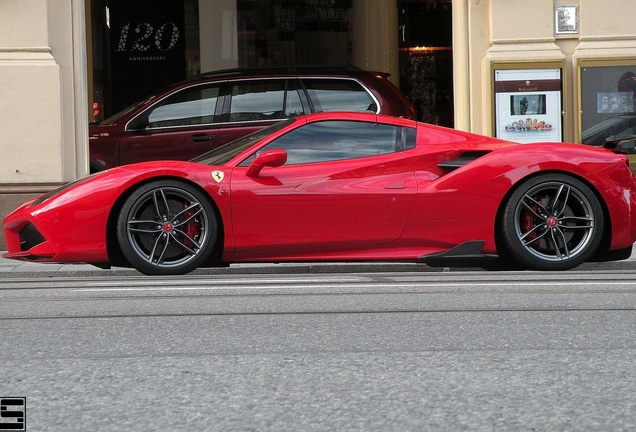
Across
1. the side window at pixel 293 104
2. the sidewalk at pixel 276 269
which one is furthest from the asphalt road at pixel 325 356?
the side window at pixel 293 104

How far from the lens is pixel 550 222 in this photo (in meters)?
8.41

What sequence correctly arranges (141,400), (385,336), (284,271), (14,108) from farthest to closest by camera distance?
1. (14,108)
2. (284,271)
3. (385,336)
4. (141,400)

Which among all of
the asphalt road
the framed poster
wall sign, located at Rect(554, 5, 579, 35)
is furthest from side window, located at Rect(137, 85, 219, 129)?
the asphalt road

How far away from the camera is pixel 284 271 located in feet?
30.1

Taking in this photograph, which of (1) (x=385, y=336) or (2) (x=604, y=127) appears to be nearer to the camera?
(1) (x=385, y=336)

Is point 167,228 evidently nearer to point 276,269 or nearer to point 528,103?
point 276,269

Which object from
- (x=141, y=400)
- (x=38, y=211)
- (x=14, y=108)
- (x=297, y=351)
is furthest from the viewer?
(x=14, y=108)


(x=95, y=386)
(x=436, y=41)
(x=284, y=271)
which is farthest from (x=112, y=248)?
(x=436, y=41)

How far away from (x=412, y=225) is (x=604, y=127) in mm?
5060

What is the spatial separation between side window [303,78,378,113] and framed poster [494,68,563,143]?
1369 millimetres

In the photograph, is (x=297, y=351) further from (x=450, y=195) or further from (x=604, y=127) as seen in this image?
(x=604, y=127)

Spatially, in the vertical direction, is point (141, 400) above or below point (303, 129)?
below

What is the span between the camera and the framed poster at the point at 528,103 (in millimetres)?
12594

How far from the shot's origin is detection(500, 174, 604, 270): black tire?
→ 27.4 feet
